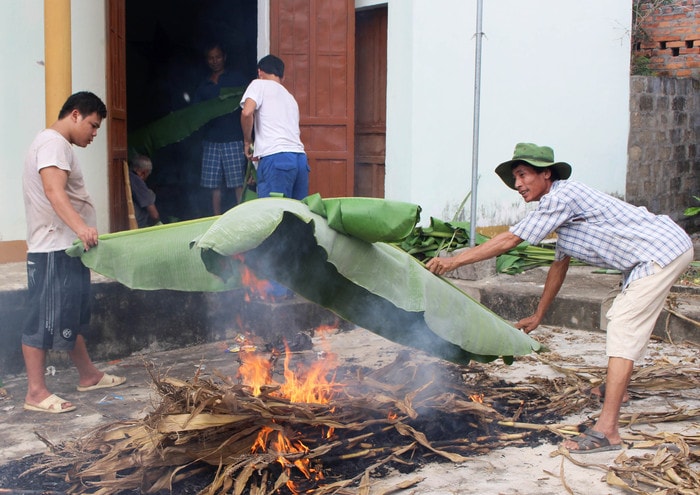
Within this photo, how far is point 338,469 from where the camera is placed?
4102 mm

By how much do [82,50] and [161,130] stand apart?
3058mm

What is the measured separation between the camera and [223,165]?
31.7 feet

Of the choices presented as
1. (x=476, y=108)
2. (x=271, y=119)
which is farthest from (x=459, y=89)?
(x=271, y=119)

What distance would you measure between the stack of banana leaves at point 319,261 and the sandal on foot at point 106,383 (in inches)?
70.8

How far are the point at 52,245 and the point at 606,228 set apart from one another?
341cm

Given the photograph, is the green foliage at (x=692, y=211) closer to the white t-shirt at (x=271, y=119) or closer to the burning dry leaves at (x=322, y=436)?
the white t-shirt at (x=271, y=119)

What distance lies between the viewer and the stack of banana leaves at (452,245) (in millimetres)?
8258

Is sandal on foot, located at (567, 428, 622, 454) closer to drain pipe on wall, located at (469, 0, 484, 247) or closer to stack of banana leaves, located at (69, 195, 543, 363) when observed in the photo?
stack of banana leaves, located at (69, 195, 543, 363)

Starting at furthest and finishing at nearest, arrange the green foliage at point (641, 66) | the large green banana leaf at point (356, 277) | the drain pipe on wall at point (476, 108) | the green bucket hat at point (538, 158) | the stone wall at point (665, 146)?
the green foliage at point (641, 66), the stone wall at point (665, 146), the drain pipe on wall at point (476, 108), the green bucket hat at point (538, 158), the large green banana leaf at point (356, 277)

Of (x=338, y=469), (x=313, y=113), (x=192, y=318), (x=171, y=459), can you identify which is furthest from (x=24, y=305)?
(x=313, y=113)

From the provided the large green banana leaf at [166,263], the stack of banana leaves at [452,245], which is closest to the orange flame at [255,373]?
the large green banana leaf at [166,263]

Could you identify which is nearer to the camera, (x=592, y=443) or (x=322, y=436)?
(x=322, y=436)

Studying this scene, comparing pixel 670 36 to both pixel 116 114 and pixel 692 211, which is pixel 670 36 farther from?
pixel 116 114

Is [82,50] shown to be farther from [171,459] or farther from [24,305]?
[171,459]
